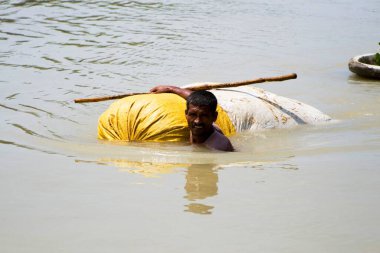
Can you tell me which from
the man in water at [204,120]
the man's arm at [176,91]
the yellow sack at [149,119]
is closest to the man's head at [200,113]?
the man in water at [204,120]

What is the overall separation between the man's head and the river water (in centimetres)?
19

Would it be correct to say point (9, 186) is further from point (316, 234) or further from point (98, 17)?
point (98, 17)

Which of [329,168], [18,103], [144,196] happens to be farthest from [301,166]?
[18,103]

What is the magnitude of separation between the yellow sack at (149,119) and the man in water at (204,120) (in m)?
0.16

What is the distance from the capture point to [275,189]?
16.9 feet

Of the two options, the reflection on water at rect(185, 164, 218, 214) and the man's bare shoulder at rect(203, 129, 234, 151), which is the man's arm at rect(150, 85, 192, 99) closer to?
the man's bare shoulder at rect(203, 129, 234, 151)

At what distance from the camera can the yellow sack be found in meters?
6.62

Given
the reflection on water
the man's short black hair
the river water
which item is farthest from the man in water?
the reflection on water

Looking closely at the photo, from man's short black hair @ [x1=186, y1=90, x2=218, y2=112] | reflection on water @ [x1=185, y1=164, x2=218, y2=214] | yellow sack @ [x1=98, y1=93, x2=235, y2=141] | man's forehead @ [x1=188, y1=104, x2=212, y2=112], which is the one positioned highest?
man's short black hair @ [x1=186, y1=90, x2=218, y2=112]

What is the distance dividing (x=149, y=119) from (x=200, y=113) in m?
0.56

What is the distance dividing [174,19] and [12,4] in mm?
4092

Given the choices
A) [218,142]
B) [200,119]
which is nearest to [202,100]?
[200,119]

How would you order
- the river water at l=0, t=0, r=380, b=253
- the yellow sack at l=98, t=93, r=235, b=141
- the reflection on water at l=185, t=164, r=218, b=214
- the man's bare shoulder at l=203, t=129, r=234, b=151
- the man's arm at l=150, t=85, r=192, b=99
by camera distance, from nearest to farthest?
the river water at l=0, t=0, r=380, b=253
the reflection on water at l=185, t=164, r=218, b=214
the man's bare shoulder at l=203, t=129, r=234, b=151
the yellow sack at l=98, t=93, r=235, b=141
the man's arm at l=150, t=85, r=192, b=99

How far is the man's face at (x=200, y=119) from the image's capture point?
20.8 ft
